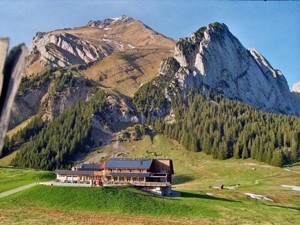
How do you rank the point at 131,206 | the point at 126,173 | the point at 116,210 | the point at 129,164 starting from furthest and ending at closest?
the point at 129,164 → the point at 126,173 → the point at 131,206 → the point at 116,210

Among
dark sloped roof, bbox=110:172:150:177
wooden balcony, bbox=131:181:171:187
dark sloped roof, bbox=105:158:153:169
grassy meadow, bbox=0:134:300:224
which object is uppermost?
dark sloped roof, bbox=105:158:153:169

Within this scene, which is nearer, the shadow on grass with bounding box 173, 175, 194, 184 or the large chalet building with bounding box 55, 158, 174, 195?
the large chalet building with bounding box 55, 158, 174, 195

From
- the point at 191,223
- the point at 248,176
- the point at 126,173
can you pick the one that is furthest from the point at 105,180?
the point at 248,176

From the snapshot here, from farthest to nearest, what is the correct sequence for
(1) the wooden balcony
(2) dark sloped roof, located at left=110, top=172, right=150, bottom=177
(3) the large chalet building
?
(3) the large chalet building < (2) dark sloped roof, located at left=110, top=172, right=150, bottom=177 < (1) the wooden balcony

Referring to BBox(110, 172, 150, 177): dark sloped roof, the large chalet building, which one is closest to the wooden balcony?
the large chalet building

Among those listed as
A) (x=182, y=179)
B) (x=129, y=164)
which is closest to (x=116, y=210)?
(x=129, y=164)

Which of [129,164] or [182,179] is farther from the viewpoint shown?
[182,179]

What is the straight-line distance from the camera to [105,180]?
104 m

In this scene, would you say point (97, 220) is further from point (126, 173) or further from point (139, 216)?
point (126, 173)

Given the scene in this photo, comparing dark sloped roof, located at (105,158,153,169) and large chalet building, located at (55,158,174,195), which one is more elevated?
dark sloped roof, located at (105,158,153,169)

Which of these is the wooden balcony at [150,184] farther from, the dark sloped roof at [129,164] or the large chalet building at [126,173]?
the dark sloped roof at [129,164]

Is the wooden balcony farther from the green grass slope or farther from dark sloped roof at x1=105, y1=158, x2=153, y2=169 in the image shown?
the green grass slope

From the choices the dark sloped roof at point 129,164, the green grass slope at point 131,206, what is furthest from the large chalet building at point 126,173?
the green grass slope at point 131,206

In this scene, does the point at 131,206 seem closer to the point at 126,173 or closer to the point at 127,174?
the point at 127,174
